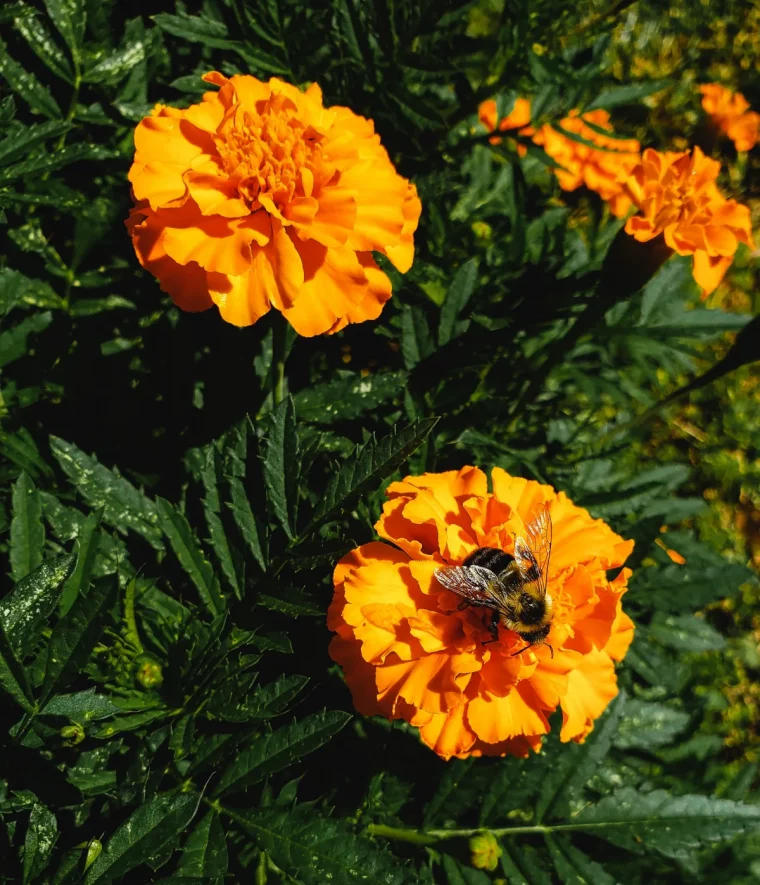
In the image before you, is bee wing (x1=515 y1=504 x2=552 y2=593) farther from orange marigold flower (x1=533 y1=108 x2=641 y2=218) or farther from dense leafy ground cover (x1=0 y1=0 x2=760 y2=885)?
orange marigold flower (x1=533 y1=108 x2=641 y2=218)

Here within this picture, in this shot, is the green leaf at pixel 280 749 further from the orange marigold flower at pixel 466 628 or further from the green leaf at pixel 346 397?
the green leaf at pixel 346 397

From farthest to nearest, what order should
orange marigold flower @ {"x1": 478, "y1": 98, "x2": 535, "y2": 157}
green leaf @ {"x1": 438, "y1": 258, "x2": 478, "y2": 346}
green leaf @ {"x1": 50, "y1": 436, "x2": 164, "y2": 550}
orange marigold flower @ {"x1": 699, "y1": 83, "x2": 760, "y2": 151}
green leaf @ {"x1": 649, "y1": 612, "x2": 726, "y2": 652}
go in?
orange marigold flower @ {"x1": 699, "y1": 83, "x2": 760, "y2": 151} < orange marigold flower @ {"x1": 478, "y1": 98, "x2": 535, "y2": 157} < green leaf @ {"x1": 649, "y1": 612, "x2": 726, "y2": 652} < green leaf @ {"x1": 438, "y1": 258, "x2": 478, "y2": 346} < green leaf @ {"x1": 50, "y1": 436, "x2": 164, "y2": 550}

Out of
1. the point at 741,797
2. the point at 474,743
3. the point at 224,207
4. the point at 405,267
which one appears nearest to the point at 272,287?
the point at 224,207

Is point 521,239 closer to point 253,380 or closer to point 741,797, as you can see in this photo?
point 253,380

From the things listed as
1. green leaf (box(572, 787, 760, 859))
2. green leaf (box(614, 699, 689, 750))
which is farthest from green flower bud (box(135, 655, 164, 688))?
green leaf (box(614, 699, 689, 750))

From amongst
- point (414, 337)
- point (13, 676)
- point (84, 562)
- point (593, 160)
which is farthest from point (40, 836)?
point (593, 160)

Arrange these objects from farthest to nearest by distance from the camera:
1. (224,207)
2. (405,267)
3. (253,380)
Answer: (253,380) < (405,267) < (224,207)
